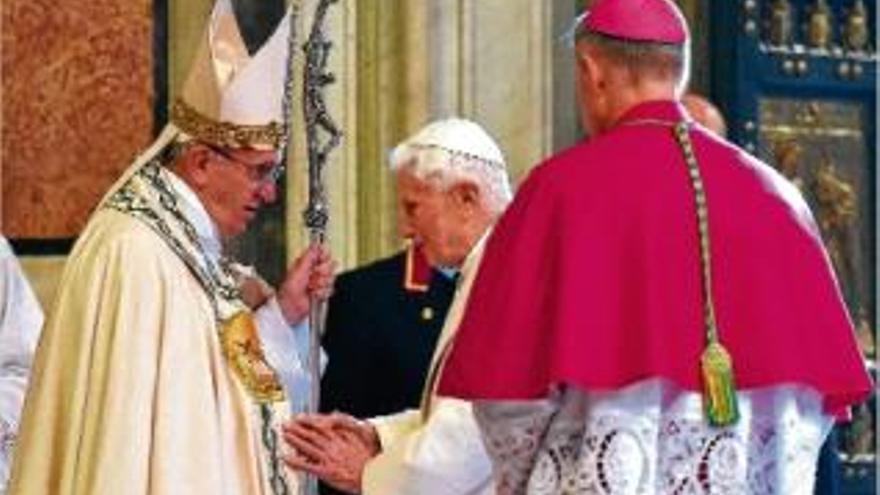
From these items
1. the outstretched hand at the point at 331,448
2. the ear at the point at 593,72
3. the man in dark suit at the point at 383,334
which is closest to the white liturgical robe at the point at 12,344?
the man in dark suit at the point at 383,334

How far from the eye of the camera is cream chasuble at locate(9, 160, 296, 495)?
19.9 feet

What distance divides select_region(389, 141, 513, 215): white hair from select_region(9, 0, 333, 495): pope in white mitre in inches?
15.1

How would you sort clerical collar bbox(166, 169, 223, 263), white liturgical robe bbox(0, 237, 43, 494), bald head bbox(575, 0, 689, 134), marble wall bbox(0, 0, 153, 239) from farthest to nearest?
marble wall bbox(0, 0, 153, 239), white liturgical robe bbox(0, 237, 43, 494), clerical collar bbox(166, 169, 223, 263), bald head bbox(575, 0, 689, 134)

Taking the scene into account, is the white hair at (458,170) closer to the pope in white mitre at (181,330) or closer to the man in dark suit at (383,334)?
the pope in white mitre at (181,330)

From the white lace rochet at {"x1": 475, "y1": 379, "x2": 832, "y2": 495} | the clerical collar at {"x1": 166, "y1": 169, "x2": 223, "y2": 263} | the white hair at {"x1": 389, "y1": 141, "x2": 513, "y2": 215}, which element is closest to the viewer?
the white lace rochet at {"x1": 475, "y1": 379, "x2": 832, "y2": 495}

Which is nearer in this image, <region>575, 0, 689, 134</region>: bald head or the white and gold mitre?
<region>575, 0, 689, 134</region>: bald head

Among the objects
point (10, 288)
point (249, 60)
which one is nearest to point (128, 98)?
point (10, 288)

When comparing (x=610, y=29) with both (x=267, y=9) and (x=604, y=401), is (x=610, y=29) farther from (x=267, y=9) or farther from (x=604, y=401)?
(x=267, y=9)

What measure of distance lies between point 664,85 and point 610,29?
0.14 m

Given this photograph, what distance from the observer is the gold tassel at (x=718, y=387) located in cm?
509

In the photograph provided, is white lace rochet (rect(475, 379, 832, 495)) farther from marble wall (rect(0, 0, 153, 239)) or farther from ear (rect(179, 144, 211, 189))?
marble wall (rect(0, 0, 153, 239))

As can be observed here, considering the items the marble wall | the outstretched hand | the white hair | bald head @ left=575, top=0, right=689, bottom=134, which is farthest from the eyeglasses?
the marble wall

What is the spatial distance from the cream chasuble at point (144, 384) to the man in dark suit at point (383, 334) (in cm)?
101

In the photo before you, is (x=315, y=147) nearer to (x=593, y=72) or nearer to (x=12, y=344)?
(x=593, y=72)
